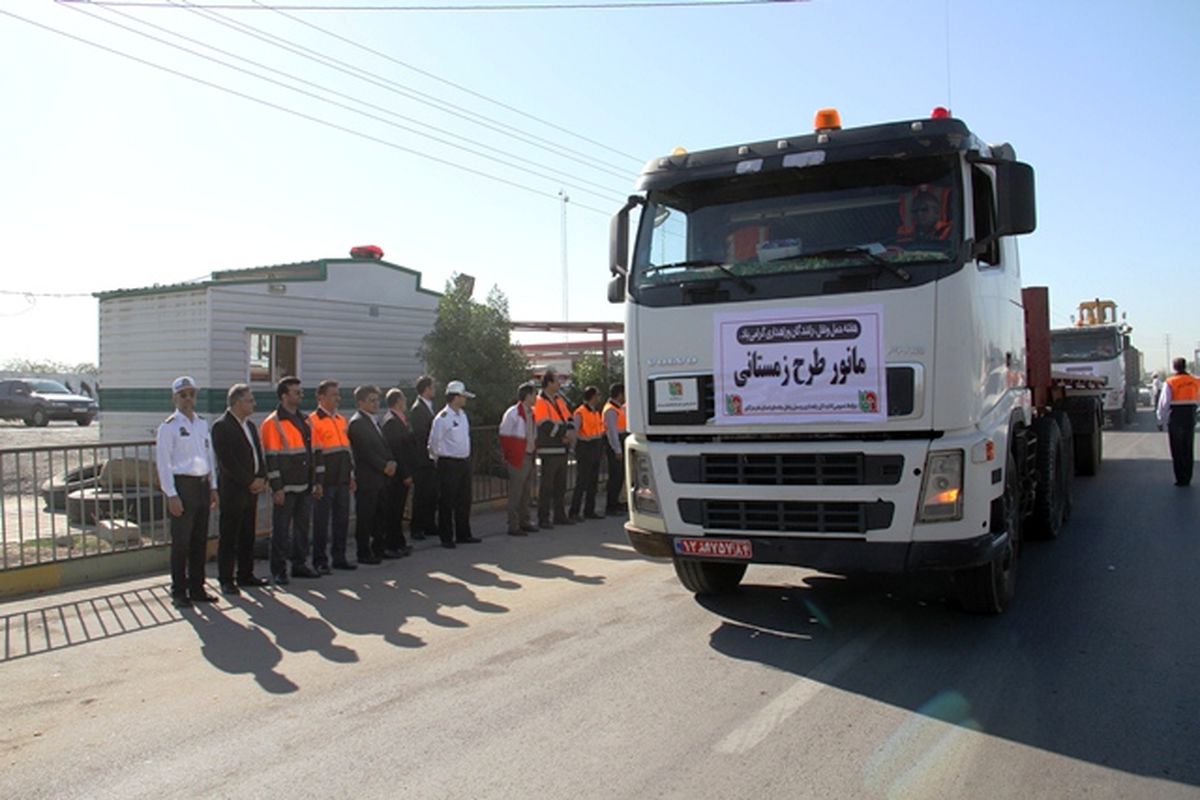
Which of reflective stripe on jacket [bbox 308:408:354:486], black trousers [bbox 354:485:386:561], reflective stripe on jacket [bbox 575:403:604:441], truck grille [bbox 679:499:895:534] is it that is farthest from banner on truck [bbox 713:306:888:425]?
reflective stripe on jacket [bbox 575:403:604:441]

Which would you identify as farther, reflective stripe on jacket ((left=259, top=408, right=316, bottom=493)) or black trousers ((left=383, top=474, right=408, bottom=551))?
black trousers ((left=383, top=474, right=408, bottom=551))

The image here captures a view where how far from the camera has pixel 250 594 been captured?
768 centimetres

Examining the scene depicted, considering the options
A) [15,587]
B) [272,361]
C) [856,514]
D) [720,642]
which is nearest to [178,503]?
[15,587]

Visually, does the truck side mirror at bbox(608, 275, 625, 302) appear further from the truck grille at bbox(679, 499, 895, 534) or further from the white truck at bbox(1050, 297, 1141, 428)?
the white truck at bbox(1050, 297, 1141, 428)

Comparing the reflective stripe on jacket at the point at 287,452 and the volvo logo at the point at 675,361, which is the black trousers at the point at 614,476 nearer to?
the reflective stripe on jacket at the point at 287,452

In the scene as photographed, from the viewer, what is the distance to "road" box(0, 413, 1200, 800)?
3.85m

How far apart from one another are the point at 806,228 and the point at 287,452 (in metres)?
4.98

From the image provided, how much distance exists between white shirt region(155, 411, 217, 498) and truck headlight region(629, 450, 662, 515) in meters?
3.73

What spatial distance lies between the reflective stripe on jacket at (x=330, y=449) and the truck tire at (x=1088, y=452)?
1124 cm

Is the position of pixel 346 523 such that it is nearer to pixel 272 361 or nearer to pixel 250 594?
pixel 250 594

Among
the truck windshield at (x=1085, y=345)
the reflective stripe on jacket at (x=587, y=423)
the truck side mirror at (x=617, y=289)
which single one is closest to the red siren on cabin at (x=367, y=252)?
the reflective stripe on jacket at (x=587, y=423)

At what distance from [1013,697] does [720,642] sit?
1.77 m

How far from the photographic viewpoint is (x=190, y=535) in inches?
292

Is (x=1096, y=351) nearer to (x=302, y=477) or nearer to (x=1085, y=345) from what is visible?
(x=1085, y=345)
